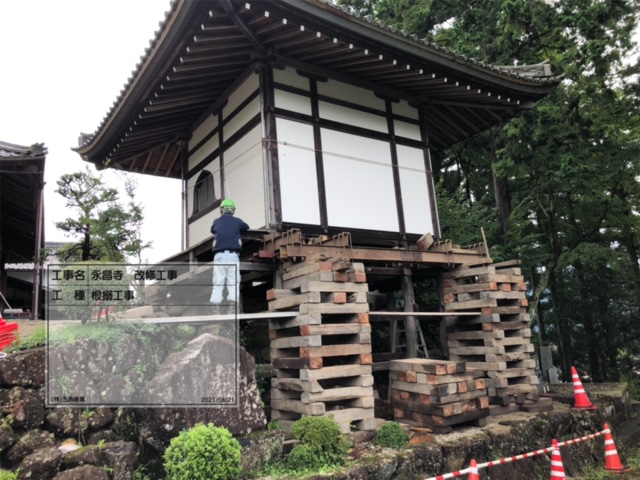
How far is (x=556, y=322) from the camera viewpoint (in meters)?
20.0

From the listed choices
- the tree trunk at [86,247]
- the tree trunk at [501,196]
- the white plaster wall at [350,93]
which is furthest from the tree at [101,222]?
the tree trunk at [501,196]

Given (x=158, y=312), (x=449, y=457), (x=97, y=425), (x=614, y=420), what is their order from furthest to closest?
(x=614, y=420)
(x=158, y=312)
(x=449, y=457)
(x=97, y=425)

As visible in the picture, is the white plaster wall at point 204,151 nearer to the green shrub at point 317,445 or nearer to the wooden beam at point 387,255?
the wooden beam at point 387,255

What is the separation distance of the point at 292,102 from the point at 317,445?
Result: 5.83m

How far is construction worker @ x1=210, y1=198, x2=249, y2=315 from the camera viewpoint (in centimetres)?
647

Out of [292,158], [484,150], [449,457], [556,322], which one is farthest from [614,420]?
[556,322]

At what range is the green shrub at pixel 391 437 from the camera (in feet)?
18.1

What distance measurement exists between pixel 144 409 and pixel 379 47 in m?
6.48

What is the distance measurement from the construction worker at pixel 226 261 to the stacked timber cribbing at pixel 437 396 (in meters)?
2.70

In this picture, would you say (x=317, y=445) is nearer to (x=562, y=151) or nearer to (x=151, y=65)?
(x=151, y=65)

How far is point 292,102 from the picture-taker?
27.0 feet

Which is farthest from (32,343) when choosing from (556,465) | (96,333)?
(556,465)

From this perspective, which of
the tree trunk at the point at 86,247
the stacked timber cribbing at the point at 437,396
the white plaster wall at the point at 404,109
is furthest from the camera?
the tree trunk at the point at 86,247

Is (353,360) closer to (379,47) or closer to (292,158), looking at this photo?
(292,158)
